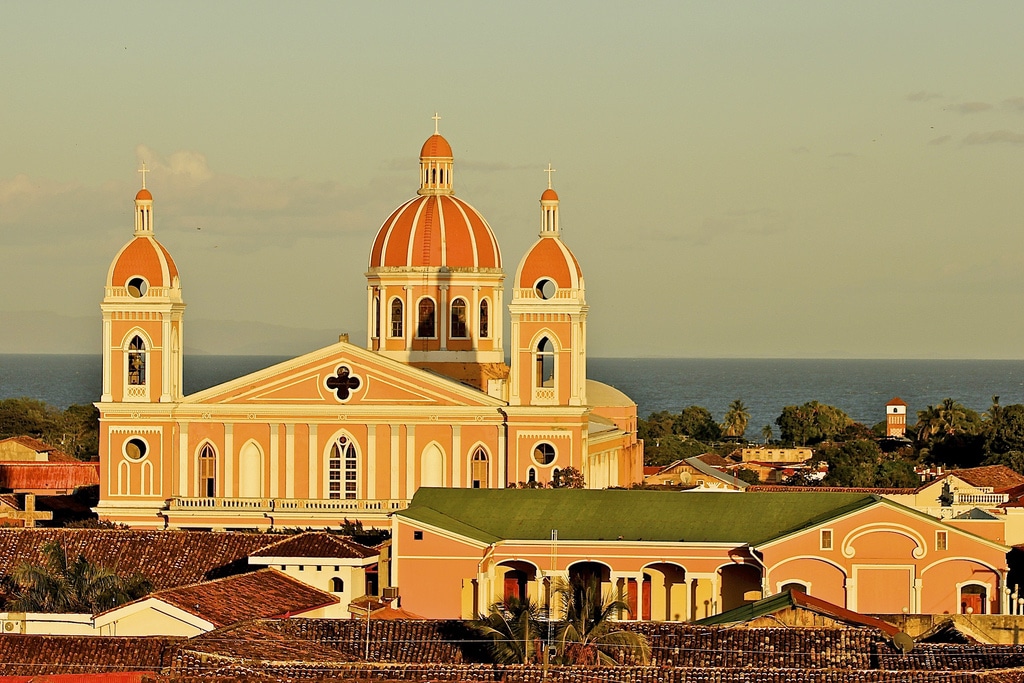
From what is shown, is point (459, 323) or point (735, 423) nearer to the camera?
point (459, 323)

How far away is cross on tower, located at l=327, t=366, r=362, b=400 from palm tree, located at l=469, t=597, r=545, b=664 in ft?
81.6

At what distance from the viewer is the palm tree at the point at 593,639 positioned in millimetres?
32597

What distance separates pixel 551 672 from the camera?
31.0 metres

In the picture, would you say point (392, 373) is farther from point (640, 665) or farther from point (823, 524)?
point (640, 665)

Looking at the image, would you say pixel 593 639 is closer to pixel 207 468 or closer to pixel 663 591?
pixel 663 591

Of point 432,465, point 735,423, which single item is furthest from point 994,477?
point 735,423

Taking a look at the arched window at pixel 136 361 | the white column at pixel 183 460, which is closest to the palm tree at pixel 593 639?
the white column at pixel 183 460

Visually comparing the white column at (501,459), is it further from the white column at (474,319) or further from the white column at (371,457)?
the white column at (474,319)

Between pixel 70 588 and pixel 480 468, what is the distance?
18.3m

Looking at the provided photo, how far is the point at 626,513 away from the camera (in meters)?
50.0

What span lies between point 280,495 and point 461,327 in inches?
326

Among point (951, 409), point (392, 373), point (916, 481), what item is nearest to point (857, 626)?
point (392, 373)

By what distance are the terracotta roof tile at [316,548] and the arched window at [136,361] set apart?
14323 mm

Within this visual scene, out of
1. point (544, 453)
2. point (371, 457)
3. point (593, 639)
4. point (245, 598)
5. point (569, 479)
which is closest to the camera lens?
point (593, 639)
